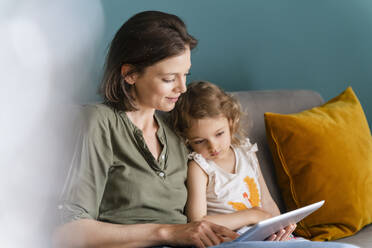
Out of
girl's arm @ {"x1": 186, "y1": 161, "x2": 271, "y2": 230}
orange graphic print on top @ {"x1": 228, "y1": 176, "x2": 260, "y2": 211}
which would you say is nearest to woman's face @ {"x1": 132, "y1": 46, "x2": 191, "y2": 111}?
girl's arm @ {"x1": 186, "y1": 161, "x2": 271, "y2": 230}

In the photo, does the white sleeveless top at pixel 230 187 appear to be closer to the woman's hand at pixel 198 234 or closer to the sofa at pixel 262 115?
the sofa at pixel 262 115

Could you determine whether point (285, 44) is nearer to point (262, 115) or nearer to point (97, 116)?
point (262, 115)

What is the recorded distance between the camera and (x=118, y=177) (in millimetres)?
1098

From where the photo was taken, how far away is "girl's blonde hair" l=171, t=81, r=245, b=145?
1.31 m

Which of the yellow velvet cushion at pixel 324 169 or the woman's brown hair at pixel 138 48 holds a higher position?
the woman's brown hair at pixel 138 48

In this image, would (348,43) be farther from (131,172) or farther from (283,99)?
(131,172)

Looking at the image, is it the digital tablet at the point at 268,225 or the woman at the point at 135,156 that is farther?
the woman at the point at 135,156

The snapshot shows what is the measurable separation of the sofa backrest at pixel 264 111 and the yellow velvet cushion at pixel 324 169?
41 millimetres

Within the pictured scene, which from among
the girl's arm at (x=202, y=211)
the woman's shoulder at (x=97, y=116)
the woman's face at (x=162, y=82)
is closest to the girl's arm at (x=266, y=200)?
the girl's arm at (x=202, y=211)

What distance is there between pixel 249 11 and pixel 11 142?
1814 mm

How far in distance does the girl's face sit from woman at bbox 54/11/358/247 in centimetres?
12

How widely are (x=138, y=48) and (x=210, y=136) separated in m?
0.37

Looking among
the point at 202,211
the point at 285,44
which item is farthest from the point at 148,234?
the point at 285,44

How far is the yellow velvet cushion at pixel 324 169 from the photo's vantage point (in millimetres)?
1468
